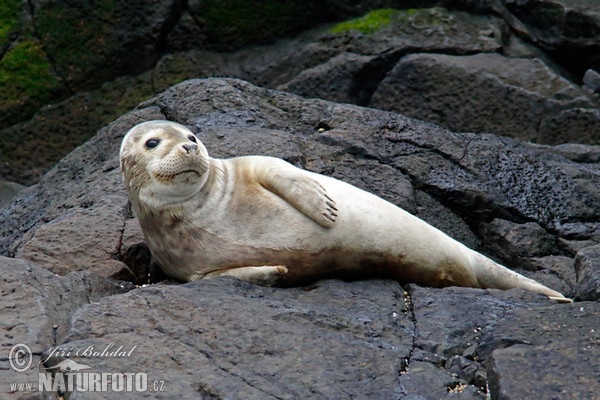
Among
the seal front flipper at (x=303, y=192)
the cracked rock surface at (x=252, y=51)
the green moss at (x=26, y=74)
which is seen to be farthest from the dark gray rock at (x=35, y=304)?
the green moss at (x=26, y=74)

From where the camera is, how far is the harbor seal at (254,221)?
6.12m

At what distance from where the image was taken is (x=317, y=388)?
4773mm

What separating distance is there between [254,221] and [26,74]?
20.6 feet

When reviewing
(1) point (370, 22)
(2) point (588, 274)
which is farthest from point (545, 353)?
(1) point (370, 22)

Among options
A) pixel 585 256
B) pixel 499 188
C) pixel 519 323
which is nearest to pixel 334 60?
pixel 499 188

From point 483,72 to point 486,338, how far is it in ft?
20.0

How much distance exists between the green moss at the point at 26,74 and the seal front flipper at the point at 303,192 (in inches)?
238

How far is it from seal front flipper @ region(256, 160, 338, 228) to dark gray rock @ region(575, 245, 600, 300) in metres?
1.44

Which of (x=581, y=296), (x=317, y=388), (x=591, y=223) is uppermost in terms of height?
(x=317, y=388)

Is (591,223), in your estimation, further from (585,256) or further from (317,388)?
(317,388)

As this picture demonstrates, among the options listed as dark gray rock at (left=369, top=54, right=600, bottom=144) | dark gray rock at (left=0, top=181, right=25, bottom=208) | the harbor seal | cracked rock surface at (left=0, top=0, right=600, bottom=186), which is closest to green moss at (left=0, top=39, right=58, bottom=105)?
cracked rock surface at (left=0, top=0, right=600, bottom=186)

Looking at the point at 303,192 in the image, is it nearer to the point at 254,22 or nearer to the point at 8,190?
the point at 8,190

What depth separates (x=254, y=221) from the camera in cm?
620

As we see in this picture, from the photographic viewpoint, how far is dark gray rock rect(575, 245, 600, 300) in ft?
19.5
